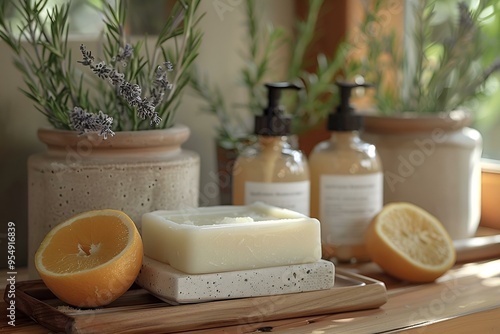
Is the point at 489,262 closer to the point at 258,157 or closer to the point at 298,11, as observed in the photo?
the point at 258,157

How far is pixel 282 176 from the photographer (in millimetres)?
875

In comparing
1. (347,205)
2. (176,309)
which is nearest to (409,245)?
(347,205)

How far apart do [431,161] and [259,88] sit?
24 centimetres

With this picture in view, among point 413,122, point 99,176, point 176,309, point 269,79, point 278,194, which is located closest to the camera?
point 176,309

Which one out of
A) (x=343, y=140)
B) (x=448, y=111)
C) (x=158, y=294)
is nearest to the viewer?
(x=158, y=294)

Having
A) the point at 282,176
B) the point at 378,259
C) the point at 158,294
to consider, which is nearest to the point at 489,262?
the point at 378,259

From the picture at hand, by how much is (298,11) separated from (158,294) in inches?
23.7

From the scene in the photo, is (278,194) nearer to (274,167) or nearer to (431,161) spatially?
(274,167)

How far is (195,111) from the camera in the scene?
1027 millimetres

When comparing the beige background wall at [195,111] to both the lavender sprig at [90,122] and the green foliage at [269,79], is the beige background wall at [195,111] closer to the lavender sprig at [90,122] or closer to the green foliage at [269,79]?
the green foliage at [269,79]

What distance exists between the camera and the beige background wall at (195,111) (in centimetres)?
88

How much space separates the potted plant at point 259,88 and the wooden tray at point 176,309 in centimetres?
30

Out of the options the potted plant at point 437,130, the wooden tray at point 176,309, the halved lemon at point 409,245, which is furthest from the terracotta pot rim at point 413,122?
the wooden tray at point 176,309

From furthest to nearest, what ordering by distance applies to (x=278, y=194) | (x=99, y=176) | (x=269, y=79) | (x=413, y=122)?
(x=269, y=79) < (x=413, y=122) < (x=278, y=194) < (x=99, y=176)
